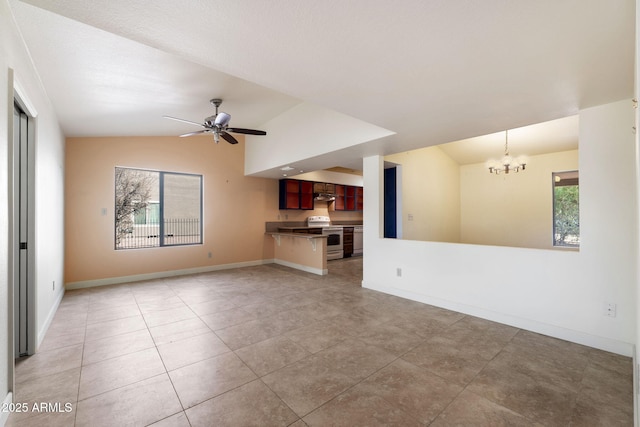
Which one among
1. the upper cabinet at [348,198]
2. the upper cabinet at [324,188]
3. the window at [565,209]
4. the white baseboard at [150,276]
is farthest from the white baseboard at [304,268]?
the window at [565,209]

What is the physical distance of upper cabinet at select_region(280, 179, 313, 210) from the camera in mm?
7328

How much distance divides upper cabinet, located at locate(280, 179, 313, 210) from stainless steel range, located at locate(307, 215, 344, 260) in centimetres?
48

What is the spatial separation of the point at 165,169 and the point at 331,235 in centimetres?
433

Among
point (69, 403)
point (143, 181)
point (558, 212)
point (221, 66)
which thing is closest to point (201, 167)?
point (143, 181)

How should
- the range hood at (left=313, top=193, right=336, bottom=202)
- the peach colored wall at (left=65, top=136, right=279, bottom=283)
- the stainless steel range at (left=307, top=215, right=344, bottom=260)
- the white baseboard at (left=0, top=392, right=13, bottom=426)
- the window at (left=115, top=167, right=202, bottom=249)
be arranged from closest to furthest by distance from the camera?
1. the white baseboard at (left=0, top=392, right=13, bottom=426)
2. the peach colored wall at (left=65, top=136, right=279, bottom=283)
3. the window at (left=115, top=167, right=202, bottom=249)
4. the stainless steel range at (left=307, top=215, right=344, bottom=260)
5. the range hood at (left=313, top=193, right=336, bottom=202)

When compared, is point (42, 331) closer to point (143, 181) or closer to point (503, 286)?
point (143, 181)

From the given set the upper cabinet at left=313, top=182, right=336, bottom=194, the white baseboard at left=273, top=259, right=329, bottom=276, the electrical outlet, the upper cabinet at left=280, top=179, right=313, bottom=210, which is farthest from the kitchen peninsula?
the electrical outlet

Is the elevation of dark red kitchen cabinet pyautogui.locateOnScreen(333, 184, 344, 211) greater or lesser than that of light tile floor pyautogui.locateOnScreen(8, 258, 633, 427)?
greater

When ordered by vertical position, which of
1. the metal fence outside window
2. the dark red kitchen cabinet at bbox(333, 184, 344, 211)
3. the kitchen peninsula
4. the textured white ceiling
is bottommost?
the kitchen peninsula

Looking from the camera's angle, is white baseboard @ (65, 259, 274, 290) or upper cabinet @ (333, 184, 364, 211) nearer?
white baseboard @ (65, 259, 274, 290)

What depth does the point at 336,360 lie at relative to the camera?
2322 millimetres

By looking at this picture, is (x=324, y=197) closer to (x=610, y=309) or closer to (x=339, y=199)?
(x=339, y=199)

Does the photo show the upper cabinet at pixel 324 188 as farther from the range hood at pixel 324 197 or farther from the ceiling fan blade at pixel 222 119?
the ceiling fan blade at pixel 222 119

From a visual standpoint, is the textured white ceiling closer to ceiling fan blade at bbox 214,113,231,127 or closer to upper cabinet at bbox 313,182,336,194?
ceiling fan blade at bbox 214,113,231,127
